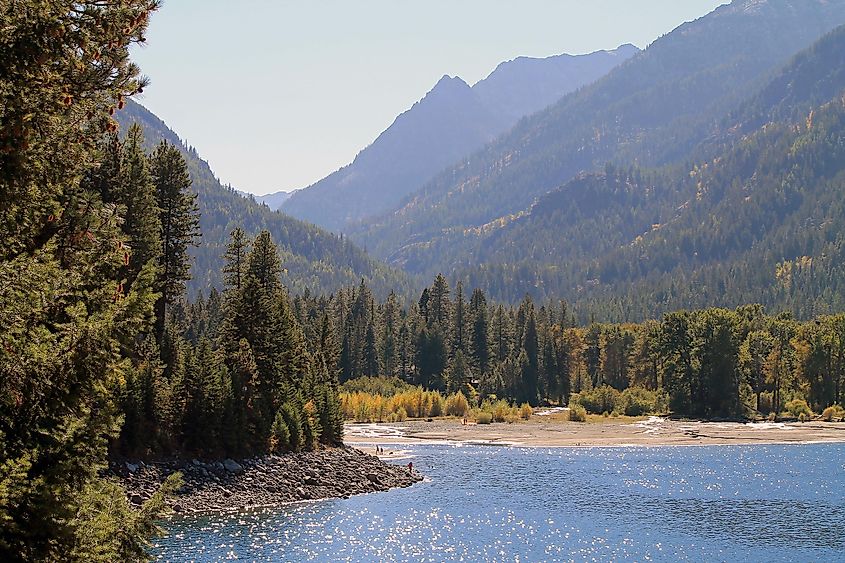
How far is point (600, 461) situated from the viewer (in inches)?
3319

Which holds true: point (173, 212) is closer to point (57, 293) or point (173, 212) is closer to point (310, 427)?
point (310, 427)

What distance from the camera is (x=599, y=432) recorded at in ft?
370

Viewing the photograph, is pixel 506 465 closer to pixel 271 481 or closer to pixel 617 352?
pixel 271 481

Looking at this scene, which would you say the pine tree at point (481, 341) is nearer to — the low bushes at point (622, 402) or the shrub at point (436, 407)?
the low bushes at point (622, 402)

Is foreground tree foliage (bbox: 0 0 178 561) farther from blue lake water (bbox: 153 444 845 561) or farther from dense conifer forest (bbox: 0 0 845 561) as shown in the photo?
blue lake water (bbox: 153 444 845 561)

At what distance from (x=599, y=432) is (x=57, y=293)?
341 feet

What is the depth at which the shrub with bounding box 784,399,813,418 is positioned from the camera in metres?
127

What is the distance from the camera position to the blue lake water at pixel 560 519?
151ft

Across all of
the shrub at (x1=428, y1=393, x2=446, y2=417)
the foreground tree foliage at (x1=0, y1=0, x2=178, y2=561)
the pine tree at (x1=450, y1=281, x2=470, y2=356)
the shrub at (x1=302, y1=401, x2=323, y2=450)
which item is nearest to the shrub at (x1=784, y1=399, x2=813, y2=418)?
the shrub at (x1=428, y1=393, x2=446, y2=417)

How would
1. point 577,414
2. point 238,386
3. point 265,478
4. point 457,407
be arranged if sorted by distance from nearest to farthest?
point 265,478 → point 238,386 → point 577,414 → point 457,407

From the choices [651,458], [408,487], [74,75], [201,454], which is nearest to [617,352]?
[651,458]

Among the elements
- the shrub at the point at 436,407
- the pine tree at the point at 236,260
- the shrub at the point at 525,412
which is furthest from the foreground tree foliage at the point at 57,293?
the shrub at the point at 436,407

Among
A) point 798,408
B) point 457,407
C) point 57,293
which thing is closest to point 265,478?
point 57,293

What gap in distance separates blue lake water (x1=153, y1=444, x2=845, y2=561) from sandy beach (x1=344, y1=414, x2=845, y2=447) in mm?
21023
